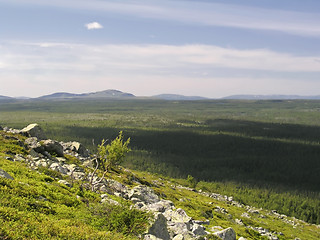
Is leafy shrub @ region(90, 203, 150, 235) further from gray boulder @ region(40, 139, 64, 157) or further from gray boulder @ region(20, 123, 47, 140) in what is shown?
gray boulder @ region(20, 123, 47, 140)

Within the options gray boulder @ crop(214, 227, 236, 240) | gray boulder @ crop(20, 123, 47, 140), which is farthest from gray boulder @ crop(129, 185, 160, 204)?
gray boulder @ crop(20, 123, 47, 140)

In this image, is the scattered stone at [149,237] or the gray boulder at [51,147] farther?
the gray boulder at [51,147]

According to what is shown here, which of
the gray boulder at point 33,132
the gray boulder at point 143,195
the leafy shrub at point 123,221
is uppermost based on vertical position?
the gray boulder at point 33,132

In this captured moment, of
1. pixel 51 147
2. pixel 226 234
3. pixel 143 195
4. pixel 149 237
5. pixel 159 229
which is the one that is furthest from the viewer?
pixel 51 147

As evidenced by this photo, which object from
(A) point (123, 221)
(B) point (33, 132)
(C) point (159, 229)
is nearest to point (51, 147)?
(B) point (33, 132)

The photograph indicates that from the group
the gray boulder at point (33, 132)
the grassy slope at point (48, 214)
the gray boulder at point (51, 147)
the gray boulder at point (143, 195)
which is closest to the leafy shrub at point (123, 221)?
the grassy slope at point (48, 214)

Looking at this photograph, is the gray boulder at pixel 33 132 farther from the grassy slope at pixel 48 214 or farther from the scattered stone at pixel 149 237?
the scattered stone at pixel 149 237

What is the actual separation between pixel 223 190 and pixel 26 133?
130 meters

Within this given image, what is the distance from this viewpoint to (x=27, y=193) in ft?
57.5

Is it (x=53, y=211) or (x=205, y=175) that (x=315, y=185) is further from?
(x=53, y=211)

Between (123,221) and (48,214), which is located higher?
(48,214)

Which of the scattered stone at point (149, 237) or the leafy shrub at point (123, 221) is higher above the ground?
the leafy shrub at point (123, 221)

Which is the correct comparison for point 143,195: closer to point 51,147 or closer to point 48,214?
point 48,214

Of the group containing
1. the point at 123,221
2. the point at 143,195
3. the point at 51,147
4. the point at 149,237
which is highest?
the point at 51,147
